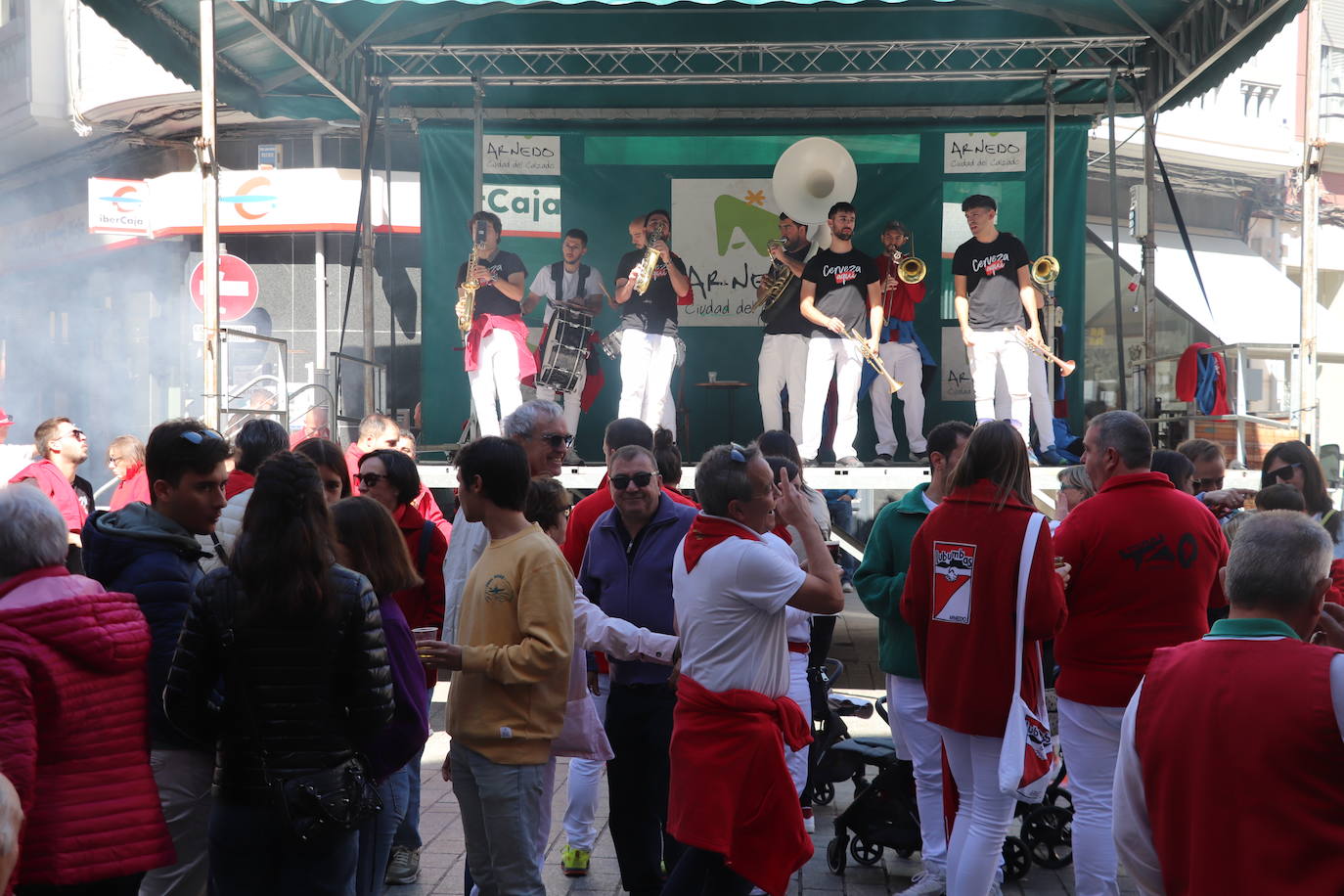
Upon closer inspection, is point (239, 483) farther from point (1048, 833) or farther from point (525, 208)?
point (525, 208)

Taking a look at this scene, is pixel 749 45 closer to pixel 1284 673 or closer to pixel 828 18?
pixel 828 18

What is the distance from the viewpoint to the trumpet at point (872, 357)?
10.4m

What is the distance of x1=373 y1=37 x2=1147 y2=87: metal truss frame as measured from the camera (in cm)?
1080

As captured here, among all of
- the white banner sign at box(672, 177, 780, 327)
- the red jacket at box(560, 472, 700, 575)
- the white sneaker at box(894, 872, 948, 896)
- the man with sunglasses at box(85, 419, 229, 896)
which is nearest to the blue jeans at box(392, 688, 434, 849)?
the red jacket at box(560, 472, 700, 575)

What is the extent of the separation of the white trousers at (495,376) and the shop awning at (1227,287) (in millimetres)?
12162

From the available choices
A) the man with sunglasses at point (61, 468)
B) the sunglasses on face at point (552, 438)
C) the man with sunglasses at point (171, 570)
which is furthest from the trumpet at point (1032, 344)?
the man with sunglasses at point (171, 570)

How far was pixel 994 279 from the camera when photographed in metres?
10.3

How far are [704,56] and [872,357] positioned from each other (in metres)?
3.26

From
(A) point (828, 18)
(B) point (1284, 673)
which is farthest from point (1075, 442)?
(B) point (1284, 673)

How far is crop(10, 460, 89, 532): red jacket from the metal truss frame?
5.22m

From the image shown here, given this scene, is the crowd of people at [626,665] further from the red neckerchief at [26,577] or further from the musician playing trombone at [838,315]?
the musician playing trombone at [838,315]

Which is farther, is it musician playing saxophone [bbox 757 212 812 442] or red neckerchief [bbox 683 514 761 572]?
musician playing saxophone [bbox 757 212 812 442]

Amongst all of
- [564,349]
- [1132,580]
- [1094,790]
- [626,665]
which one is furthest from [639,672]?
[564,349]

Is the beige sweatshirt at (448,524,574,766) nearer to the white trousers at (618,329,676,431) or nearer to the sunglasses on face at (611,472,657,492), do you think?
the sunglasses on face at (611,472,657,492)
